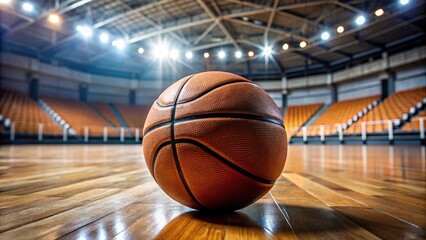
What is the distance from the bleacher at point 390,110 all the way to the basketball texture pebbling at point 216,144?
34.1 ft

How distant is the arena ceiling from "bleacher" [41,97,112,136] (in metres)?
2.16

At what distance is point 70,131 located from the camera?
11750 mm

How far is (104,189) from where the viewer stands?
4.43 ft

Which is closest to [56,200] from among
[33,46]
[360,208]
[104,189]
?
[104,189]

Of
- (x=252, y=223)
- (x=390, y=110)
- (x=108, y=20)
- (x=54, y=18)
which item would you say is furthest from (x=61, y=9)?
(x=390, y=110)

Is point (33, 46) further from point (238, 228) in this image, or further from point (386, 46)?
point (386, 46)

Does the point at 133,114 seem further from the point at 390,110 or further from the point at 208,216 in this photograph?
the point at 208,216

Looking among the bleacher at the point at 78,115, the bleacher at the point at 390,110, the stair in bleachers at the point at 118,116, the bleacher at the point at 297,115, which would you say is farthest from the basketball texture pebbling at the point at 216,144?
the stair in bleachers at the point at 118,116

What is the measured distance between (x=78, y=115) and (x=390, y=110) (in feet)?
46.2

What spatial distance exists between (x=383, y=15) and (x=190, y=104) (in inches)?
434

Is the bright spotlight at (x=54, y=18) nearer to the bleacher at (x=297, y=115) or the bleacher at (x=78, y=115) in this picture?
the bleacher at (x=78, y=115)

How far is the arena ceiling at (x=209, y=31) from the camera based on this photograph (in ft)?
31.3

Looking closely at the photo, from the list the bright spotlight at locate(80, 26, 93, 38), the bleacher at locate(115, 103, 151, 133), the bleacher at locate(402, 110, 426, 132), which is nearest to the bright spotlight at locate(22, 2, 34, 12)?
the bright spotlight at locate(80, 26, 93, 38)

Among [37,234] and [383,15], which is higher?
[383,15]
